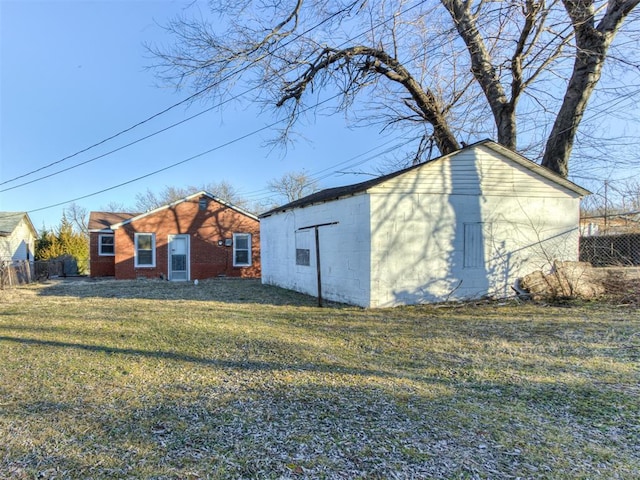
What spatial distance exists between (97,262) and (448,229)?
18.7m

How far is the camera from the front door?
17953 millimetres

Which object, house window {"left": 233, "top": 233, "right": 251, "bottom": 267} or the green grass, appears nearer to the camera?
the green grass

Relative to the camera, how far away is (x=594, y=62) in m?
10.9

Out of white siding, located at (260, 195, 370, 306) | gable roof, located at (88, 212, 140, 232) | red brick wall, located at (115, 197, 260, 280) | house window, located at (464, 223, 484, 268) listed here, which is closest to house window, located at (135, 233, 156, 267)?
red brick wall, located at (115, 197, 260, 280)

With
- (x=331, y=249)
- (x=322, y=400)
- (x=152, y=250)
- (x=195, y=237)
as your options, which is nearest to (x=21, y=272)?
(x=152, y=250)

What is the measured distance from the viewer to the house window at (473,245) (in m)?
9.25

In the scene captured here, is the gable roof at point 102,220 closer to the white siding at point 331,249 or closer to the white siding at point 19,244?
the white siding at point 19,244

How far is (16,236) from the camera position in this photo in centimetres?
2458

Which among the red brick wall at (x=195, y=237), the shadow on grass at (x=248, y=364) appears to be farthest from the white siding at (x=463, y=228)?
the red brick wall at (x=195, y=237)

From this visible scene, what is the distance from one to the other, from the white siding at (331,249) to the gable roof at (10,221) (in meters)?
18.5

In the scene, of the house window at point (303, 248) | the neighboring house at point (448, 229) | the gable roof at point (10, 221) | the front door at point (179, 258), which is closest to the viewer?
the neighboring house at point (448, 229)

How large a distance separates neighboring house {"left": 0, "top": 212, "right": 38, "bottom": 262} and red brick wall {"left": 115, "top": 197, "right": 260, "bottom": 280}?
865 centimetres

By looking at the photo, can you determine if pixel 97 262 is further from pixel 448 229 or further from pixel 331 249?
pixel 448 229

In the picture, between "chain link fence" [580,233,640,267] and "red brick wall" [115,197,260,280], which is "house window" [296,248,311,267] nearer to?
"red brick wall" [115,197,260,280]
